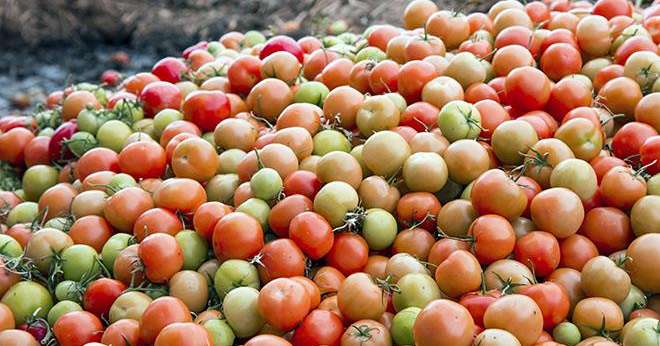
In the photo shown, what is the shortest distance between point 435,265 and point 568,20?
1.34 meters

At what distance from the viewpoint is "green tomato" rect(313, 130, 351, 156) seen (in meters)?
2.49

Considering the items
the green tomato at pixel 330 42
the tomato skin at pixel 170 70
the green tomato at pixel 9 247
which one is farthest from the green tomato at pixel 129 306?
the green tomato at pixel 330 42

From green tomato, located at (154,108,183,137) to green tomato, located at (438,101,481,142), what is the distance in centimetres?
100

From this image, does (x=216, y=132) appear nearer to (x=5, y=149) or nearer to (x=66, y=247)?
(x=66, y=247)

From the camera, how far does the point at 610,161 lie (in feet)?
7.41

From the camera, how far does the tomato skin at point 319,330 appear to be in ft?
6.30

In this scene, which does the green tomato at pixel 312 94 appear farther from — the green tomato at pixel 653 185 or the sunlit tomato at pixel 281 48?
the green tomato at pixel 653 185

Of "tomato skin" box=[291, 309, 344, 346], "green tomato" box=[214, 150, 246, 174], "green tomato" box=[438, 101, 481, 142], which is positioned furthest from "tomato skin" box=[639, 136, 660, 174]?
"green tomato" box=[214, 150, 246, 174]

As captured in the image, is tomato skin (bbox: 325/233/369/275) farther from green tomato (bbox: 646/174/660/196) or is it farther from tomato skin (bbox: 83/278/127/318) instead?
green tomato (bbox: 646/174/660/196)

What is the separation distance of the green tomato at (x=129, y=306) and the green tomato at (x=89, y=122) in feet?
3.31

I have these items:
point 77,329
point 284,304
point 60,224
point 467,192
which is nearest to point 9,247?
point 60,224

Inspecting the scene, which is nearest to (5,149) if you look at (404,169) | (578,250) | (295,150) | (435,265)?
(295,150)

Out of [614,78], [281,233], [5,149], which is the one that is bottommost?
[5,149]

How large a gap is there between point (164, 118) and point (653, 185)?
5.40 ft
